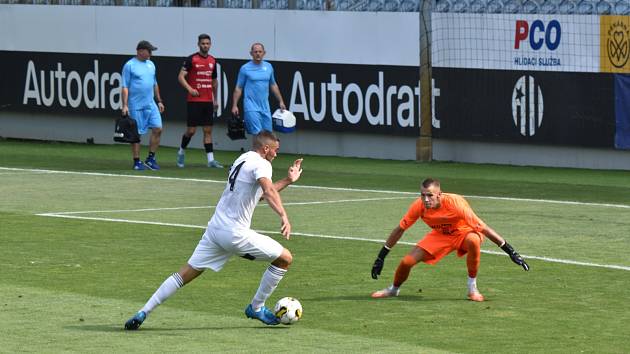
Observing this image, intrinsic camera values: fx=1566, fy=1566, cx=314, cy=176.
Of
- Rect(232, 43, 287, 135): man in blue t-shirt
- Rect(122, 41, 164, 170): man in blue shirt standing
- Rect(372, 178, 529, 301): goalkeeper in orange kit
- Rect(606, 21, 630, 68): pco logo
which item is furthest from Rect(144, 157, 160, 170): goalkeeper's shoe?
Rect(372, 178, 529, 301): goalkeeper in orange kit

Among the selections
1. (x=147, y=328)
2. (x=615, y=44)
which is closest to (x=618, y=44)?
(x=615, y=44)

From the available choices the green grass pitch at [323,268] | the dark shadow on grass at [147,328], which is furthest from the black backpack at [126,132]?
the dark shadow on grass at [147,328]

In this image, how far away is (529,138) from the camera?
28188 millimetres

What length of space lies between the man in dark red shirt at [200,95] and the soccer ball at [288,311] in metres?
15.5

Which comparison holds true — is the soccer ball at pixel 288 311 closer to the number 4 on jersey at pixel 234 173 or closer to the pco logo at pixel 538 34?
the number 4 on jersey at pixel 234 173

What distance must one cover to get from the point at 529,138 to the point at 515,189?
160 inches

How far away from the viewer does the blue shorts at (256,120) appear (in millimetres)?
28141

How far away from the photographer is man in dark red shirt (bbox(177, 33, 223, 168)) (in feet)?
92.4

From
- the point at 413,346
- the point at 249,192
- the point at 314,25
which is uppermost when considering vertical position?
the point at 314,25

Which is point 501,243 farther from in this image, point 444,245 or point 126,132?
point 126,132

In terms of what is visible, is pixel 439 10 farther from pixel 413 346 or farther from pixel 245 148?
pixel 413 346

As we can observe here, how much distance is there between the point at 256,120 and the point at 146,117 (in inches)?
78.8

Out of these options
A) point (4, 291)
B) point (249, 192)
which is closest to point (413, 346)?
point (249, 192)

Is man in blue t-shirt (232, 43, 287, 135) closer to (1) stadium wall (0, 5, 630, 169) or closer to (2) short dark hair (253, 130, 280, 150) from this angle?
(1) stadium wall (0, 5, 630, 169)
